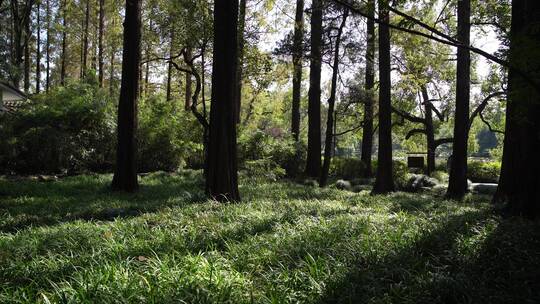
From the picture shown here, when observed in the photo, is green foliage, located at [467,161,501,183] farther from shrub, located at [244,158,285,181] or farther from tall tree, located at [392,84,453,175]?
shrub, located at [244,158,285,181]

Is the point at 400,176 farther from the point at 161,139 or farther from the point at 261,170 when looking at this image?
the point at 161,139

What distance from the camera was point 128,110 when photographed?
9.90m

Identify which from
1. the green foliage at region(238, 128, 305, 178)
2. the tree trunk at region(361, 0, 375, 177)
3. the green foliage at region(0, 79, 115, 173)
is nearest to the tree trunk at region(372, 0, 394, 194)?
the tree trunk at region(361, 0, 375, 177)

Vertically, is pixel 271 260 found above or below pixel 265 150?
below

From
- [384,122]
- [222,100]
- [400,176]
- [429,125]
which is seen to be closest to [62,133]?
[222,100]

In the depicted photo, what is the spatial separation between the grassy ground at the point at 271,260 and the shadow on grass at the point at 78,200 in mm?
552

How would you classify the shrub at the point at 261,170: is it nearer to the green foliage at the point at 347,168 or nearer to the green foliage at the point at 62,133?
the green foliage at the point at 62,133

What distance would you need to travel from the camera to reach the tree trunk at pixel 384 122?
43.0 ft

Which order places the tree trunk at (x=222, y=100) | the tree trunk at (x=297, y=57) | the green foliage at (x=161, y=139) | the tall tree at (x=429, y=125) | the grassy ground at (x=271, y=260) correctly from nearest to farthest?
the grassy ground at (x=271, y=260) → the tree trunk at (x=222, y=100) → the tree trunk at (x=297, y=57) → the green foliage at (x=161, y=139) → the tall tree at (x=429, y=125)

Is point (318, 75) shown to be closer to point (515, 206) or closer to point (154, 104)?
point (154, 104)

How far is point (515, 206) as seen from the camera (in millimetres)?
5855

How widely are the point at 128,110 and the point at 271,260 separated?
739 centimetres

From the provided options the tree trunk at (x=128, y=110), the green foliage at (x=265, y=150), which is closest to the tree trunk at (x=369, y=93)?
the green foliage at (x=265, y=150)

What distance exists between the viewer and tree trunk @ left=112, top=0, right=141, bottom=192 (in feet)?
32.3
